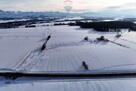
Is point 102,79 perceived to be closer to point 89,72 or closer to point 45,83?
point 89,72

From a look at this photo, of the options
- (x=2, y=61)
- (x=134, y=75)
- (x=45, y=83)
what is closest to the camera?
(x=45, y=83)

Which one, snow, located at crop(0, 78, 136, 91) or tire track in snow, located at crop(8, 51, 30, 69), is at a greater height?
snow, located at crop(0, 78, 136, 91)

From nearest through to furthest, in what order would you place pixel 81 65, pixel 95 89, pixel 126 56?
pixel 95 89 < pixel 81 65 < pixel 126 56

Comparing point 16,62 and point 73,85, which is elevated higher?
point 73,85

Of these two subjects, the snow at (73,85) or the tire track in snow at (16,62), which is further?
the tire track in snow at (16,62)

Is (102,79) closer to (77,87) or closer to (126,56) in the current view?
(77,87)

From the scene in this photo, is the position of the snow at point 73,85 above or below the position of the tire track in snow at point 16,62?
above

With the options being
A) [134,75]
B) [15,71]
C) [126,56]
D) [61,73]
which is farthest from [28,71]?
[126,56]

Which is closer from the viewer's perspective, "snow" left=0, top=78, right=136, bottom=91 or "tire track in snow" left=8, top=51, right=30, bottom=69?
"snow" left=0, top=78, right=136, bottom=91

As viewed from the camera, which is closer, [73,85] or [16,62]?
[73,85]

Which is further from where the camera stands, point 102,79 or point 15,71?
point 15,71
